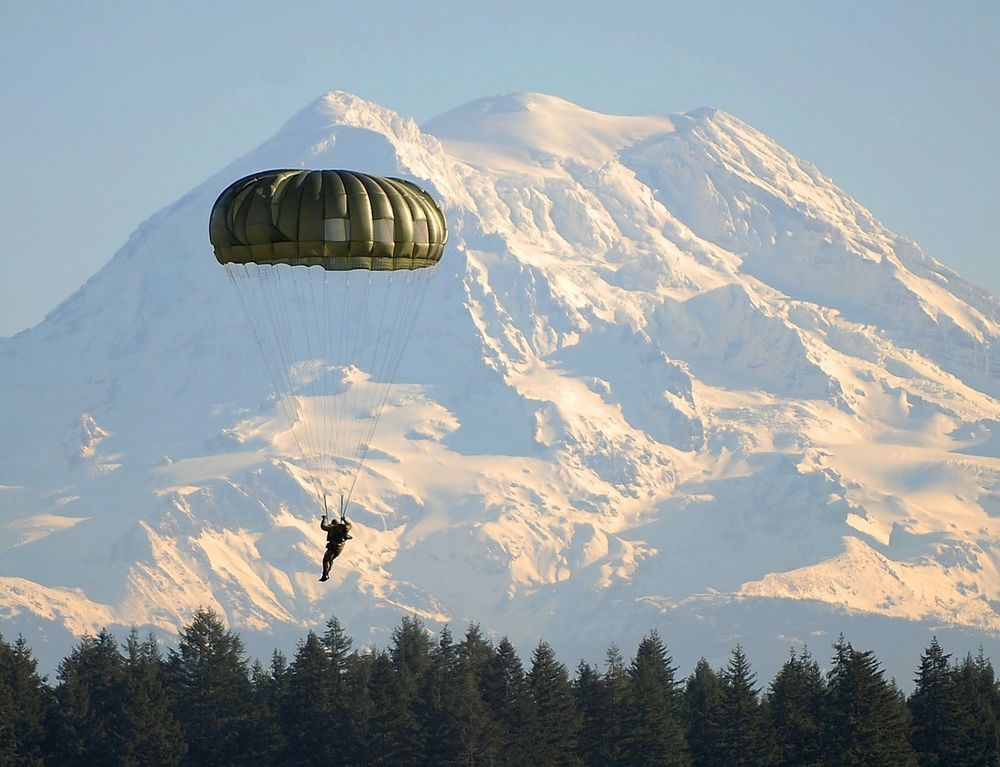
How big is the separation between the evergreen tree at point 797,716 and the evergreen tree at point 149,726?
27.7m

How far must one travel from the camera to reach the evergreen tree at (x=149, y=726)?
11794 centimetres

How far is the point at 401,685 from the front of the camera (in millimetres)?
121312

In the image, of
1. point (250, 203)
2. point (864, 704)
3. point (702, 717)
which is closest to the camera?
point (250, 203)

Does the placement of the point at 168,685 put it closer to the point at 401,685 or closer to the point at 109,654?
the point at 109,654

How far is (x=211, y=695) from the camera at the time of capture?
12356cm

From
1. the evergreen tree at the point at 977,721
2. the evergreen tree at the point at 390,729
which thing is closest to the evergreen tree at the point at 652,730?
the evergreen tree at the point at 390,729

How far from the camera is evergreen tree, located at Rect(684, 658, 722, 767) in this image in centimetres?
11781

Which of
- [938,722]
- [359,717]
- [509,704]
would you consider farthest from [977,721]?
[359,717]

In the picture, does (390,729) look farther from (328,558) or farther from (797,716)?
(328,558)

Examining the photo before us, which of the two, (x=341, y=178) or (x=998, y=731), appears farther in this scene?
(x=998, y=731)

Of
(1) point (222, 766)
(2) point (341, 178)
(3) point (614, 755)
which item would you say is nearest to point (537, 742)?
(3) point (614, 755)

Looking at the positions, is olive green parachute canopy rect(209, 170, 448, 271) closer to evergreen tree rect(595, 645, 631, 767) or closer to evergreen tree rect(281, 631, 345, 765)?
evergreen tree rect(595, 645, 631, 767)

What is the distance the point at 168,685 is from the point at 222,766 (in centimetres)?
746

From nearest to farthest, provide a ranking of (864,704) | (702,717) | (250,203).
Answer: (250,203), (864,704), (702,717)
